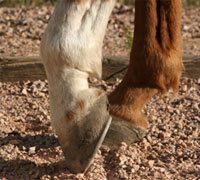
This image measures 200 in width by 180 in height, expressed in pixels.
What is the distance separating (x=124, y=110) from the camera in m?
2.81

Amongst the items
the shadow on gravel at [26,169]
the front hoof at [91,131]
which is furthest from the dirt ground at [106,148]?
the front hoof at [91,131]

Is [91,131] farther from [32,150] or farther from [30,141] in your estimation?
[30,141]

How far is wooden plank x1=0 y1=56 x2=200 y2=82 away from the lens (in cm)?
402

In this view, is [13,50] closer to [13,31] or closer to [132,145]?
[13,31]

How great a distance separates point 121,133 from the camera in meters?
2.80

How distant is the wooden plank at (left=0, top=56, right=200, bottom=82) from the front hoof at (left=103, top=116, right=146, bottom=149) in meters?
1.33

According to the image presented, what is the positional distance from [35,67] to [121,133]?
5.07 feet

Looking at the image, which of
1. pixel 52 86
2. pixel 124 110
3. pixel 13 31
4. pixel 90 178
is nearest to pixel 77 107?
Result: pixel 52 86

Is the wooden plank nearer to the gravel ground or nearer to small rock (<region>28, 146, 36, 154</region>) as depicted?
the gravel ground

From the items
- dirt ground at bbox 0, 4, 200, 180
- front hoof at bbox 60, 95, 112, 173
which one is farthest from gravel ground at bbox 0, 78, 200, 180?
front hoof at bbox 60, 95, 112, 173

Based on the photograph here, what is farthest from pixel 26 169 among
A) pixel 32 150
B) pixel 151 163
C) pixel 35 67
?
pixel 35 67

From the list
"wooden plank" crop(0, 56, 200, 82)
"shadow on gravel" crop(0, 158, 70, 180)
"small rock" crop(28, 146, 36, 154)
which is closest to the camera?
"shadow on gravel" crop(0, 158, 70, 180)

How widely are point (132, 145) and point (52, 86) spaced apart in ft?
2.75

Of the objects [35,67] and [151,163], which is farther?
[35,67]
